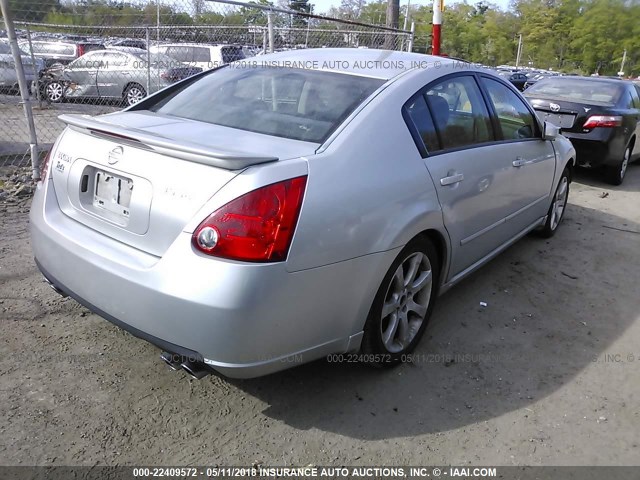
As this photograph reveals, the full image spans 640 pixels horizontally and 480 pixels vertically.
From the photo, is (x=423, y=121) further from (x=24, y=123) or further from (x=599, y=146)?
(x=24, y=123)

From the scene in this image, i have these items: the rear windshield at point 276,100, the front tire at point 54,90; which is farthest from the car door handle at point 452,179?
the front tire at point 54,90

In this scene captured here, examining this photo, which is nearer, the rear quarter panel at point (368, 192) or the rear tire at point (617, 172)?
the rear quarter panel at point (368, 192)

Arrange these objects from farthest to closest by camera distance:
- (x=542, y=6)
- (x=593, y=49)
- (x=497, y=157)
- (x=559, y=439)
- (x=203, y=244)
A: (x=542, y=6)
(x=593, y=49)
(x=497, y=157)
(x=559, y=439)
(x=203, y=244)

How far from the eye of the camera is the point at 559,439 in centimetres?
254

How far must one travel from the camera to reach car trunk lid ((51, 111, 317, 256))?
217 cm

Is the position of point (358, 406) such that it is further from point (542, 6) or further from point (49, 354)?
point (542, 6)

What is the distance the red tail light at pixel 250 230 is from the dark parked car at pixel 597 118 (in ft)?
22.1

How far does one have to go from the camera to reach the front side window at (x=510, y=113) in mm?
3854

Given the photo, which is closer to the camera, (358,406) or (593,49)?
(358,406)

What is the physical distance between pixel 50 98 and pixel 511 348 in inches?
469

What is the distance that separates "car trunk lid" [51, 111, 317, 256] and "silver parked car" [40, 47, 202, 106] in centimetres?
841

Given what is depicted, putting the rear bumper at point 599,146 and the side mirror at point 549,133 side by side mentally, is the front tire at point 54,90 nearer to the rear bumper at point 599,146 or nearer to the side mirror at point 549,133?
the rear bumper at point 599,146

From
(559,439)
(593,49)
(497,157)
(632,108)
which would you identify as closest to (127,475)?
(559,439)

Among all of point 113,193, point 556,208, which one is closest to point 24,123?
point 113,193
